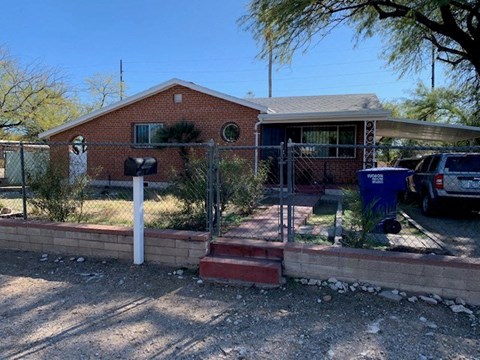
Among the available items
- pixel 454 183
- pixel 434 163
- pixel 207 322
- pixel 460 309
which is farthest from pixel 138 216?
pixel 434 163

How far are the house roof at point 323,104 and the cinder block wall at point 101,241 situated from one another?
8278 millimetres

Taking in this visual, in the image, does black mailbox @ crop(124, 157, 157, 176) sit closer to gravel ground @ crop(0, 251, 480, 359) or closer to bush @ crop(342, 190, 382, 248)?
gravel ground @ crop(0, 251, 480, 359)

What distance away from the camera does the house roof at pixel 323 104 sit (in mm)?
12289

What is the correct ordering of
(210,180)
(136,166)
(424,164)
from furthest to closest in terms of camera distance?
(424,164), (210,180), (136,166)

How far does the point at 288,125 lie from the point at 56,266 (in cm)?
A: 975

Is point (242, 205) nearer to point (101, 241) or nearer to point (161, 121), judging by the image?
point (101, 241)

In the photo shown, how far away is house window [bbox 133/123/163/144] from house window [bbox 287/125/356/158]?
519 cm

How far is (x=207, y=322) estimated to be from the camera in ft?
11.0

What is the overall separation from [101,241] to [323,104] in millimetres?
10619

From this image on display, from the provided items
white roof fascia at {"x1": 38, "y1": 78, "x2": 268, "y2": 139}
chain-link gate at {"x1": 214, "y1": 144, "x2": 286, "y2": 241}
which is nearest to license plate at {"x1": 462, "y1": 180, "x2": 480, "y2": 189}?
chain-link gate at {"x1": 214, "y1": 144, "x2": 286, "y2": 241}

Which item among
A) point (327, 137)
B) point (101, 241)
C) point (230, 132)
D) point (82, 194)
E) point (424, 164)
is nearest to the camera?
point (101, 241)

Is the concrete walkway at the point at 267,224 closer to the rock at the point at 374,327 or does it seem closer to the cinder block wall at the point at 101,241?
the cinder block wall at the point at 101,241

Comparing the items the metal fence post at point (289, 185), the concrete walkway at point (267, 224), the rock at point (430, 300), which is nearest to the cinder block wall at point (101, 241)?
the concrete walkway at point (267, 224)

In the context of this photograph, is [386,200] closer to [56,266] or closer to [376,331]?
[376,331]
